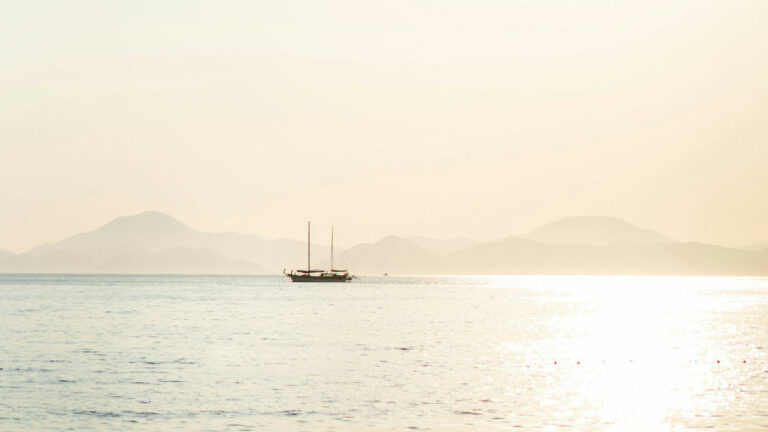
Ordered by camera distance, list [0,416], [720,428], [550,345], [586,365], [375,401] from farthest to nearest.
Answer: [550,345] < [586,365] < [375,401] < [0,416] < [720,428]

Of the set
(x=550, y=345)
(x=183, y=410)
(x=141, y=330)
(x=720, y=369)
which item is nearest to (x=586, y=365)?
(x=720, y=369)

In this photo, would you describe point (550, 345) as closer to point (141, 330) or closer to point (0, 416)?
point (141, 330)

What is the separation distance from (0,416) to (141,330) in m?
60.6

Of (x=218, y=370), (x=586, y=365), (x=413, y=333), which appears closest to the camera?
(x=218, y=370)

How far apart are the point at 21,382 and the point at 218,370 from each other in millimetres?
12570

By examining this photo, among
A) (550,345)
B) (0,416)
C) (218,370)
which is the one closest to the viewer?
(0,416)

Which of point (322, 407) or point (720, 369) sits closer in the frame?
point (322, 407)

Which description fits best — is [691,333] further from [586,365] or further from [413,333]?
[586,365]

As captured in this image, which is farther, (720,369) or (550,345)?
(550,345)

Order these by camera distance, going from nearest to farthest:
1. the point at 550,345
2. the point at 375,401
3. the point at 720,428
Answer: the point at 720,428, the point at 375,401, the point at 550,345

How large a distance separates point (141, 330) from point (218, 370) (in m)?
44.3

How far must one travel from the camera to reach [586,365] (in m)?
68.2

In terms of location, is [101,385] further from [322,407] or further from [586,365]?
[586,365]

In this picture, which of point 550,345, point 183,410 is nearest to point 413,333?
point 550,345
